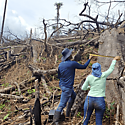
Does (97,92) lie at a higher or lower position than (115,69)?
lower

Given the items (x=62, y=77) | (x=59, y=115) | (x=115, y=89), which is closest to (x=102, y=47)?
(x=115, y=89)

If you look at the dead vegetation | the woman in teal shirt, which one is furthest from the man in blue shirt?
the woman in teal shirt

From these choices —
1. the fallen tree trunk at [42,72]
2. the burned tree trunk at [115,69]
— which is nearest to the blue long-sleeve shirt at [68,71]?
the burned tree trunk at [115,69]

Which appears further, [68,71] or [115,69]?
[115,69]

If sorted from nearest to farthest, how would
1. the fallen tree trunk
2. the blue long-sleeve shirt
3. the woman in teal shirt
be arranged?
the woman in teal shirt < the blue long-sleeve shirt < the fallen tree trunk

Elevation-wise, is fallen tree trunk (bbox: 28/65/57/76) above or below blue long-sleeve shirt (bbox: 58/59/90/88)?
below

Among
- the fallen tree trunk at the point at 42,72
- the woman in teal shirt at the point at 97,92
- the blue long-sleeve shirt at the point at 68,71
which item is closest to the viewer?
the woman in teal shirt at the point at 97,92

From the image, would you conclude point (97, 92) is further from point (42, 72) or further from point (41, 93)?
point (42, 72)

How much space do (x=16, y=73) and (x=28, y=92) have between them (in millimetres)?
3114

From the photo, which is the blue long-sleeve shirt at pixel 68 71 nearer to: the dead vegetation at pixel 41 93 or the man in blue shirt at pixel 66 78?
the man in blue shirt at pixel 66 78

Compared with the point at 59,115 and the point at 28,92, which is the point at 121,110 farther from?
the point at 28,92

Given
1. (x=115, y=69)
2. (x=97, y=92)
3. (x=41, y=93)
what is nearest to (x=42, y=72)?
(x=41, y=93)

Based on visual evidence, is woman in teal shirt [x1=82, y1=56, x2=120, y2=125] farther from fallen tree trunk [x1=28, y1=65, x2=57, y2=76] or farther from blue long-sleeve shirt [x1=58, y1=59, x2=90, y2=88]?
fallen tree trunk [x1=28, y1=65, x2=57, y2=76]

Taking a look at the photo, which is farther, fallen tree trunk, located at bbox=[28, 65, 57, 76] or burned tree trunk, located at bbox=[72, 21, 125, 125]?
fallen tree trunk, located at bbox=[28, 65, 57, 76]
